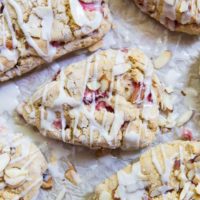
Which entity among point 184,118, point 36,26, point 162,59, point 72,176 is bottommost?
point 72,176

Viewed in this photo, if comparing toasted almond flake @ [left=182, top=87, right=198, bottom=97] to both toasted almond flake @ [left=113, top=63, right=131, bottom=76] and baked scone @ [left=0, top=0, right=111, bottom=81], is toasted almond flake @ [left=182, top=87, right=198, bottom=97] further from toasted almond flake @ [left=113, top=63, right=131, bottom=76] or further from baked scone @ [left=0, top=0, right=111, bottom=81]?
baked scone @ [left=0, top=0, right=111, bottom=81]

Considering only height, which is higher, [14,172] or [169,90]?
[169,90]

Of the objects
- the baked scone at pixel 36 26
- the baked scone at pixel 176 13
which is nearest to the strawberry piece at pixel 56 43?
the baked scone at pixel 36 26

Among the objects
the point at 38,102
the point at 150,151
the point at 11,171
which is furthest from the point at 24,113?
the point at 150,151

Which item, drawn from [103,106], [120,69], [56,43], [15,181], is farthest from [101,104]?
[15,181]

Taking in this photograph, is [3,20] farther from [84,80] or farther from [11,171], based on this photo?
[11,171]

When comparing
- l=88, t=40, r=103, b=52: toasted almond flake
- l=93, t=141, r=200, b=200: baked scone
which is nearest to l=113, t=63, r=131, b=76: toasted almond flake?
l=88, t=40, r=103, b=52: toasted almond flake

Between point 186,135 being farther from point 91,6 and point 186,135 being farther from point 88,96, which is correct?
point 91,6
